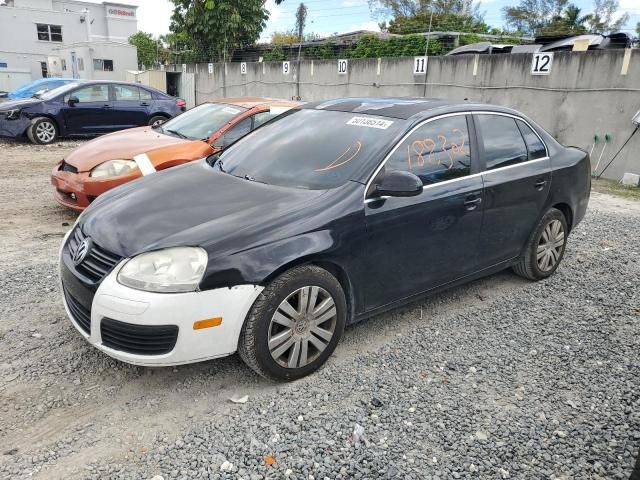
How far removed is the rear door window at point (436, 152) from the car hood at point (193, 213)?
2.29 ft

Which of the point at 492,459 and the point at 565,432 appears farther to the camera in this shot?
the point at 565,432

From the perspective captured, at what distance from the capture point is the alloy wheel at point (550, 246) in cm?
462

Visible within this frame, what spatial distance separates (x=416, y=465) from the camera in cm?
252

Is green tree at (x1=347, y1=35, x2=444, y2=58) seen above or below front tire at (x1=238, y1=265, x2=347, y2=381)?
above

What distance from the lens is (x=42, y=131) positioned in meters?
11.4

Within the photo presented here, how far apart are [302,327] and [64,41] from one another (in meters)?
48.0


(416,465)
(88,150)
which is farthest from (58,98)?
(416,465)

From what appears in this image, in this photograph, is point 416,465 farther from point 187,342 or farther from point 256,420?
point 187,342

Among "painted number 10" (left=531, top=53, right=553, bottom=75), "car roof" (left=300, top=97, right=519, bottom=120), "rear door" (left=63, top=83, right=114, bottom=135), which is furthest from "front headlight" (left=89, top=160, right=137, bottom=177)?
"painted number 10" (left=531, top=53, right=553, bottom=75)

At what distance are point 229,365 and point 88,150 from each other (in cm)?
376

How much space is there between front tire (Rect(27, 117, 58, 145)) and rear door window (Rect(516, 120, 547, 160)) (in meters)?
10.4

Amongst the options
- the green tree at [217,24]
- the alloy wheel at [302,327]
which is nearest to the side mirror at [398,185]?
the alloy wheel at [302,327]

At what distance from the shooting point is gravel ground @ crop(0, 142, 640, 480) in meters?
2.51

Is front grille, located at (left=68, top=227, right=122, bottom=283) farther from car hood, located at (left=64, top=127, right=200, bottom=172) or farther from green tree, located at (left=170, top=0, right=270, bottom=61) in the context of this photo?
green tree, located at (left=170, top=0, right=270, bottom=61)
